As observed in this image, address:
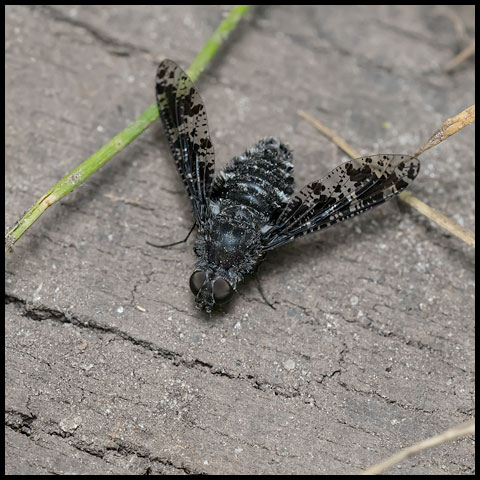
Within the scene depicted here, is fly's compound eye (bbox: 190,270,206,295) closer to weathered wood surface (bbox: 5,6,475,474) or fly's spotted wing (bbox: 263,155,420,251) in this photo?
weathered wood surface (bbox: 5,6,475,474)

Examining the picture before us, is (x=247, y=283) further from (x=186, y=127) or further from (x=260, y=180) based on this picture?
(x=186, y=127)

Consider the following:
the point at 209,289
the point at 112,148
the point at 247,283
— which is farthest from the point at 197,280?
the point at 112,148

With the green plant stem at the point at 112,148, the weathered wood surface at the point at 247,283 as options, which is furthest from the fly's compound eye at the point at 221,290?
the green plant stem at the point at 112,148

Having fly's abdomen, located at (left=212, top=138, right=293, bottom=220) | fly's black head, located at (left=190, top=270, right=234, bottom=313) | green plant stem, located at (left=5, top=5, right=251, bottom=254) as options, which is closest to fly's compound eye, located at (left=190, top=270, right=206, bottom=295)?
fly's black head, located at (left=190, top=270, right=234, bottom=313)

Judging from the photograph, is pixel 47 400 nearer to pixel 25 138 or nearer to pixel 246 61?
pixel 25 138

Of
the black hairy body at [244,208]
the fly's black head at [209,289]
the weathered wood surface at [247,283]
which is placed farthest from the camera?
the black hairy body at [244,208]

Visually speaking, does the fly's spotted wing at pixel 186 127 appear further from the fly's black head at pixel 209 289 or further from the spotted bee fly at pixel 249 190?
the fly's black head at pixel 209 289

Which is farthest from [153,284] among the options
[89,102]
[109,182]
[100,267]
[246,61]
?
[246,61]
